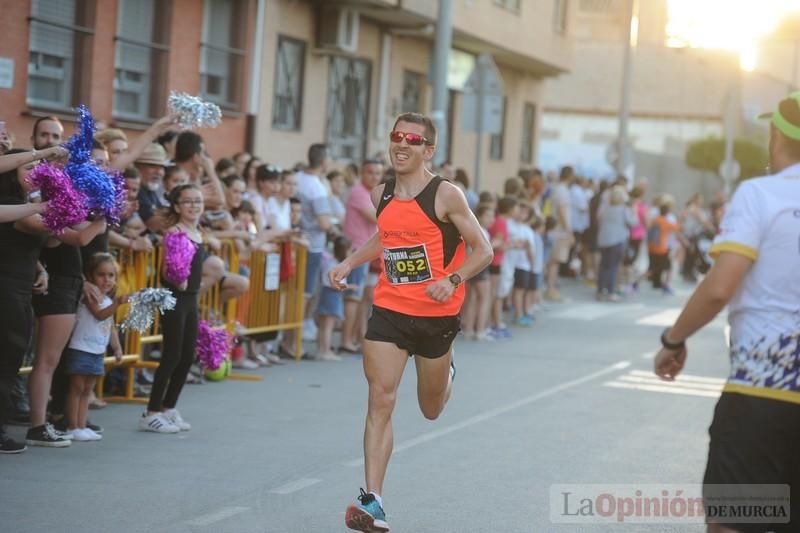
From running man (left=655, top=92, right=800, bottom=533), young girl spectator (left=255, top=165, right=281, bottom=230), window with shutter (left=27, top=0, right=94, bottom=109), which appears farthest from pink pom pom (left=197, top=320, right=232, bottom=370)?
running man (left=655, top=92, right=800, bottom=533)

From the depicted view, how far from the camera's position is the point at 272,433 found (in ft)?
34.0

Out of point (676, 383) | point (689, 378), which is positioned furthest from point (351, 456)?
point (689, 378)

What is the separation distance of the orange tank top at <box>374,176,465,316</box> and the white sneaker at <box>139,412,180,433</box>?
10.2 ft

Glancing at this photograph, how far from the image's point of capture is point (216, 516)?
7.41 m

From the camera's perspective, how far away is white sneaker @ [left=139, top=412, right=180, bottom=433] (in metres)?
10.1

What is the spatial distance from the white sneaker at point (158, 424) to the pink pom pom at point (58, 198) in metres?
2.07

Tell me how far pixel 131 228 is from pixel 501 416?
3.37 metres

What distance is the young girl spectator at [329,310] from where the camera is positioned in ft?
49.2

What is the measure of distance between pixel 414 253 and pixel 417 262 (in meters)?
0.05

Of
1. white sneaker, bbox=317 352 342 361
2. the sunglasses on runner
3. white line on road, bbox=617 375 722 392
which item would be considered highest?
the sunglasses on runner

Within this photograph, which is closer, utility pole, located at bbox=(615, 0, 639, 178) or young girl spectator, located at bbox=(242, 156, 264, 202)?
young girl spectator, located at bbox=(242, 156, 264, 202)

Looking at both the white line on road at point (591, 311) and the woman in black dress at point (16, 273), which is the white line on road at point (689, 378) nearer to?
the white line on road at point (591, 311)

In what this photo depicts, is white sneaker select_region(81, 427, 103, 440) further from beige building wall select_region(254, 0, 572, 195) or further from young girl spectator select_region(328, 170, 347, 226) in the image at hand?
beige building wall select_region(254, 0, 572, 195)

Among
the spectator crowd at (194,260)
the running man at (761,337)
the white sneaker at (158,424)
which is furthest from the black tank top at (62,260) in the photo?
the running man at (761,337)
